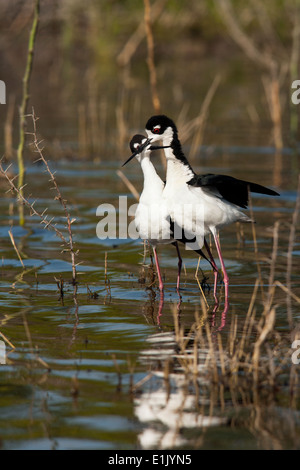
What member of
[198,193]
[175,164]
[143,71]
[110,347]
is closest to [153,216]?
[198,193]

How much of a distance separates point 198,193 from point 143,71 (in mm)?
26951

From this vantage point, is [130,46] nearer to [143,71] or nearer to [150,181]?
[143,71]

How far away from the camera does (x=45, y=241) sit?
9938 millimetres

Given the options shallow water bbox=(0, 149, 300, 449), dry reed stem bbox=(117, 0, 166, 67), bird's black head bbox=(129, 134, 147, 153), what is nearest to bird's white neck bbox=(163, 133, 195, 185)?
bird's black head bbox=(129, 134, 147, 153)

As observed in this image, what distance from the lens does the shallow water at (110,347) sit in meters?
4.64

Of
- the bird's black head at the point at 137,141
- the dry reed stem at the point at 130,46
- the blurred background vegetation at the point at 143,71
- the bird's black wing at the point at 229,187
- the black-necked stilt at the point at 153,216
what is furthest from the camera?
the dry reed stem at the point at 130,46

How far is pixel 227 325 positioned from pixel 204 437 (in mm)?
2156

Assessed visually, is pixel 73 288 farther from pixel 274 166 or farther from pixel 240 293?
pixel 274 166

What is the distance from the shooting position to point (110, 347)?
6105 mm

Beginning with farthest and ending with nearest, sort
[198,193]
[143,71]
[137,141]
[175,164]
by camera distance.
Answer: [143,71], [137,141], [175,164], [198,193]

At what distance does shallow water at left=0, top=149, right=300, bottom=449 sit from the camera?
4.64 meters

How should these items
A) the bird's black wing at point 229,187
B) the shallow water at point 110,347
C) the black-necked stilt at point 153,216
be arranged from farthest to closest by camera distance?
the black-necked stilt at point 153,216, the bird's black wing at point 229,187, the shallow water at point 110,347

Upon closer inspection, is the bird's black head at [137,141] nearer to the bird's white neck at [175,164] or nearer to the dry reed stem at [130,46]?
the bird's white neck at [175,164]

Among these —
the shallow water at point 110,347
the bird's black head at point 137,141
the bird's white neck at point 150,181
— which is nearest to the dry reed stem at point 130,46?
the shallow water at point 110,347
